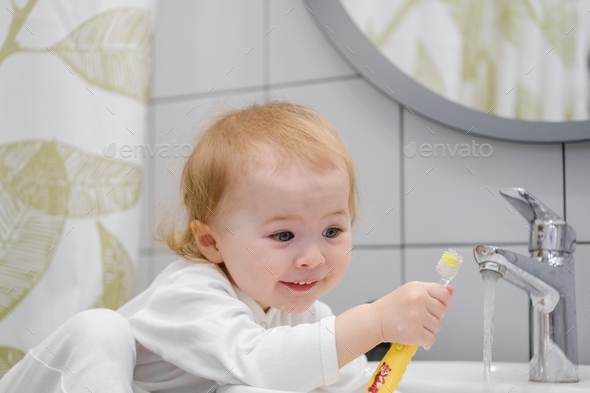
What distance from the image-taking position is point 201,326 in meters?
0.66

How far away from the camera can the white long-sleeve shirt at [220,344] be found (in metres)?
0.63

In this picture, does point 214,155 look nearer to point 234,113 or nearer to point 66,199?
point 234,113

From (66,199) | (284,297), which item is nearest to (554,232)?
(284,297)

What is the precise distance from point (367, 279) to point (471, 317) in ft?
0.56

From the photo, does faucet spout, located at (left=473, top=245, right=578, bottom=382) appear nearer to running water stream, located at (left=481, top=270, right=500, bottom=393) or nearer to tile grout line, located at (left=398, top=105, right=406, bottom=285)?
running water stream, located at (left=481, top=270, right=500, bottom=393)

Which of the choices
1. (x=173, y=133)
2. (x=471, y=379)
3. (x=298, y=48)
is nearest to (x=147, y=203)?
(x=173, y=133)

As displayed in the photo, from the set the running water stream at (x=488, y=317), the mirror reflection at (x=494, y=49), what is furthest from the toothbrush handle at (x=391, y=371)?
the mirror reflection at (x=494, y=49)

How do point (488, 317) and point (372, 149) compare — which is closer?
point (488, 317)

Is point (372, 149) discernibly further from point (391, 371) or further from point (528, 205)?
point (391, 371)

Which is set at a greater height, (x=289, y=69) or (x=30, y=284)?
(x=289, y=69)

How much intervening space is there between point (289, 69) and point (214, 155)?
0.40 m

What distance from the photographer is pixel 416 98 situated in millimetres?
1013

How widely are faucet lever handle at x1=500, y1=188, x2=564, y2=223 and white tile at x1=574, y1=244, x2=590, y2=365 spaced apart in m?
0.14

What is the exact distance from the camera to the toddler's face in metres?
0.71
